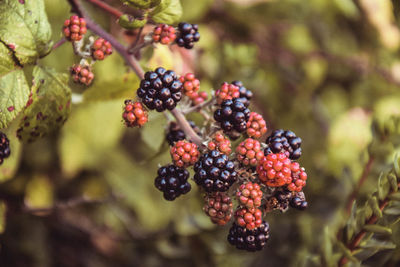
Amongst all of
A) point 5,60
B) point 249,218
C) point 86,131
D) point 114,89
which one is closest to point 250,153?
point 249,218

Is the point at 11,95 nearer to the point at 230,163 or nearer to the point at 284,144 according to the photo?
the point at 230,163

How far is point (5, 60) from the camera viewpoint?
1.06 metres

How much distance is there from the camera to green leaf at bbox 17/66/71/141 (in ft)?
3.76

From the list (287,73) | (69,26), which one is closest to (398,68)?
(287,73)

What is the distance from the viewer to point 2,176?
1.53m

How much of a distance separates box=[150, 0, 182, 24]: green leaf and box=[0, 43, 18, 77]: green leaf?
0.45 metres

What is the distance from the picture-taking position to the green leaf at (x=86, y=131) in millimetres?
2262

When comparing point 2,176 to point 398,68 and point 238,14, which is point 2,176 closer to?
point 238,14

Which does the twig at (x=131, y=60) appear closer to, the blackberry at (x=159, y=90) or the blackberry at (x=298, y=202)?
the blackberry at (x=159, y=90)

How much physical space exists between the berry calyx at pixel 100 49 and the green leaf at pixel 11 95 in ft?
0.76

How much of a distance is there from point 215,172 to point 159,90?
0.93 feet

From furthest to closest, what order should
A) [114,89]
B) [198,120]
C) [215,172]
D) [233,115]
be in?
[198,120] → [114,89] → [233,115] → [215,172]

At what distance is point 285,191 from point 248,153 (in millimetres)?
157

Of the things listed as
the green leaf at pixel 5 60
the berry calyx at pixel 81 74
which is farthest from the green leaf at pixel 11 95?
the berry calyx at pixel 81 74
